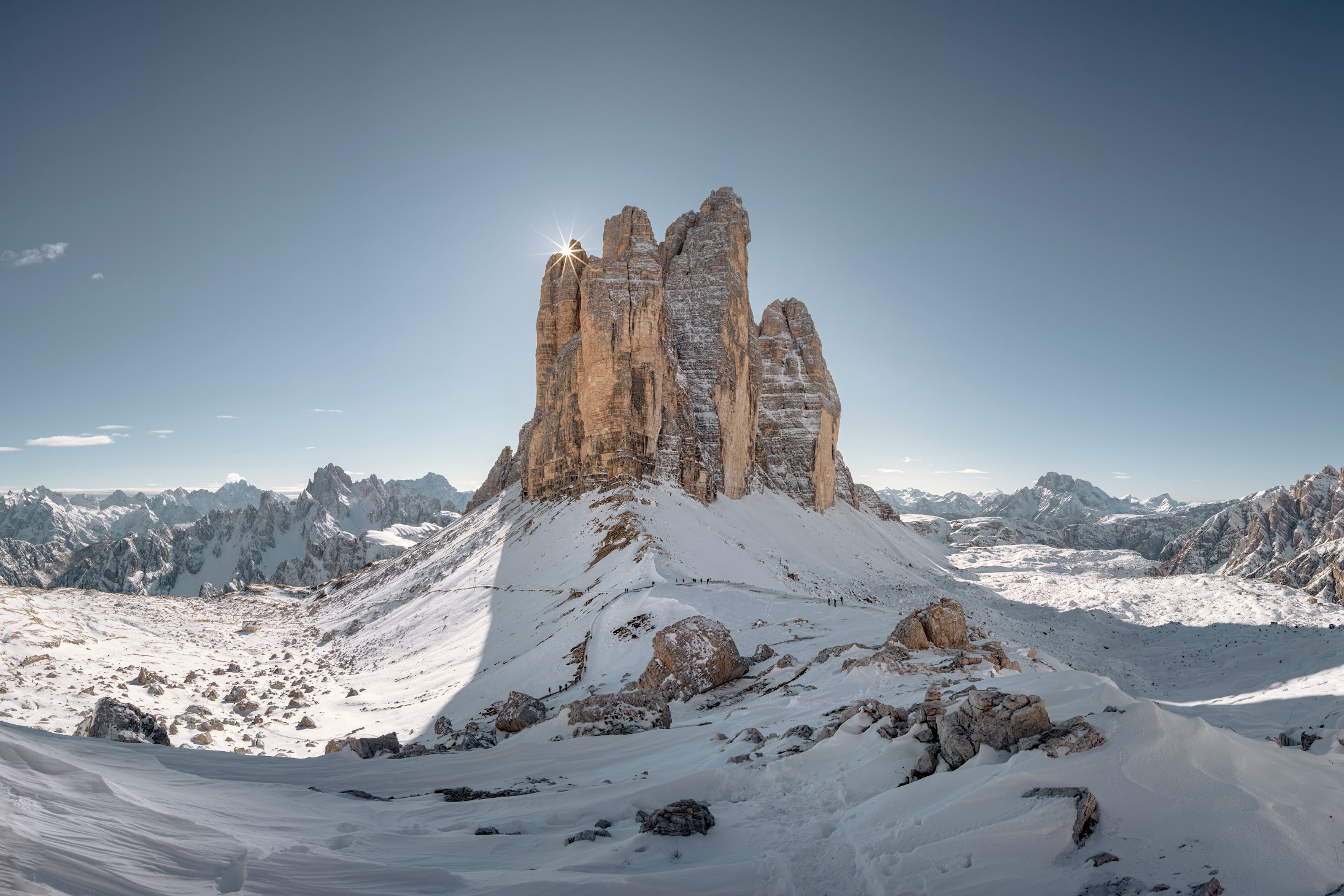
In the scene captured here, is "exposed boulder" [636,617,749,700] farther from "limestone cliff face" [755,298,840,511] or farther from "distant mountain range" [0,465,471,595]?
"distant mountain range" [0,465,471,595]

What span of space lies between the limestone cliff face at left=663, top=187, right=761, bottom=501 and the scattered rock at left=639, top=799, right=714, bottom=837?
4472 centimetres

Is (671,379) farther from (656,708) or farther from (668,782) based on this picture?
(668,782)

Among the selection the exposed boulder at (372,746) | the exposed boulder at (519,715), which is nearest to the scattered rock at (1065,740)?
the exposed boulder at (519,715)

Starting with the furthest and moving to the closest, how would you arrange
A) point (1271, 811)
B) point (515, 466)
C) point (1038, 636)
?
point (515, 466) < point (1038, 636) < point (1271, 811)

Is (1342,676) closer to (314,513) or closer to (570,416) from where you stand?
(570,416)

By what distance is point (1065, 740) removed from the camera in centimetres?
495

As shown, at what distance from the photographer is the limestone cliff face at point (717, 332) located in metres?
55.4

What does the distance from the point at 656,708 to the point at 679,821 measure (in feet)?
18.5

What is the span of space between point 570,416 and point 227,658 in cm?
2823

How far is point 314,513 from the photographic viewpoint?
15900 cm

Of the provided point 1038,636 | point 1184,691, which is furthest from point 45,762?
point 1038,636

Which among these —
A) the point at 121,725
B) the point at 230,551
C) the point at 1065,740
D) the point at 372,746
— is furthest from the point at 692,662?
the point at 230,551

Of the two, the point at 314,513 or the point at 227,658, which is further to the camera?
the point at 314,513

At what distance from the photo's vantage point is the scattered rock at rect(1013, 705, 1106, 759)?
16.1 ft
